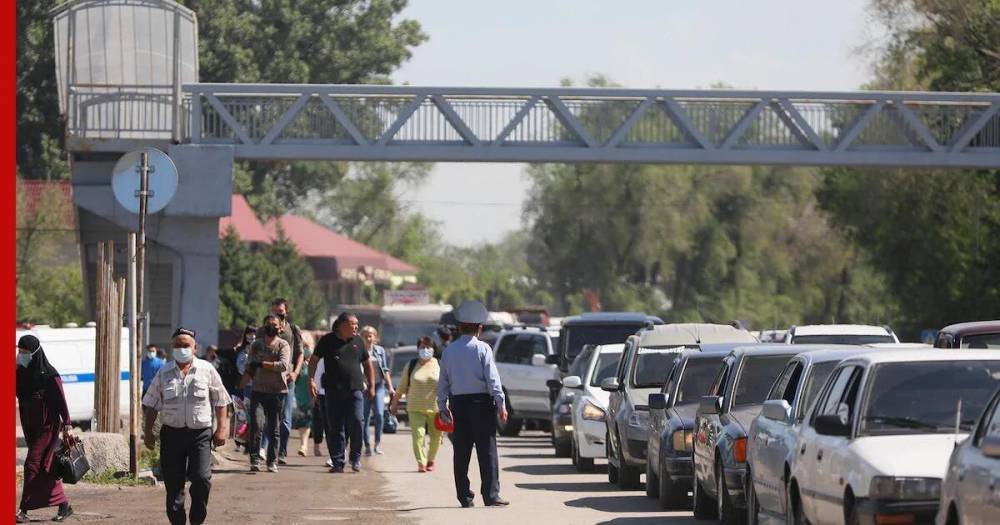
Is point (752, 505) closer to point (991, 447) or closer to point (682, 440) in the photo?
point (682, 440)

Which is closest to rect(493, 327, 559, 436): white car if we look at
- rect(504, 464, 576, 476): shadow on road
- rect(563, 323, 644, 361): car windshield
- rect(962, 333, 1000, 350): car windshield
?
rect(563, 323, 644, 361): car windshield

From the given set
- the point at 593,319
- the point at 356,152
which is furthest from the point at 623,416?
the point at 356,152

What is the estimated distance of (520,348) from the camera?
35.7 m

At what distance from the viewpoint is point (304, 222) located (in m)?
106

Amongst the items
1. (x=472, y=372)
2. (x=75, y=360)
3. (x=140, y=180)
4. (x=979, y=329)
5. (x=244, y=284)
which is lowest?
(x=75, y=360)

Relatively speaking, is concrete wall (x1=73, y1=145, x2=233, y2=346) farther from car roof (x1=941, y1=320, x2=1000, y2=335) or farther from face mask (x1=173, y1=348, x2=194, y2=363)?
face mask (x1=173, y1=348, x2=194, y2=363)

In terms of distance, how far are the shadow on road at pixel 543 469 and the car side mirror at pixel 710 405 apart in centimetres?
779

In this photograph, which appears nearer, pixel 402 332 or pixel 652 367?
pixel 652 367

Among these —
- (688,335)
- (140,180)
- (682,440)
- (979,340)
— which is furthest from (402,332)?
(682,440)

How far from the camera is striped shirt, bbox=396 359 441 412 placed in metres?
23.5

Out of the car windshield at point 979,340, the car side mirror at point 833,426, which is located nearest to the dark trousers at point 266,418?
the car windshield at point 979,340

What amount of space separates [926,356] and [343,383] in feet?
37.9

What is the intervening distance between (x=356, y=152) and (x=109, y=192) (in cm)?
479

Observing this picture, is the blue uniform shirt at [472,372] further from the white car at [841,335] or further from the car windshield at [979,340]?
the white car at [841,335]
